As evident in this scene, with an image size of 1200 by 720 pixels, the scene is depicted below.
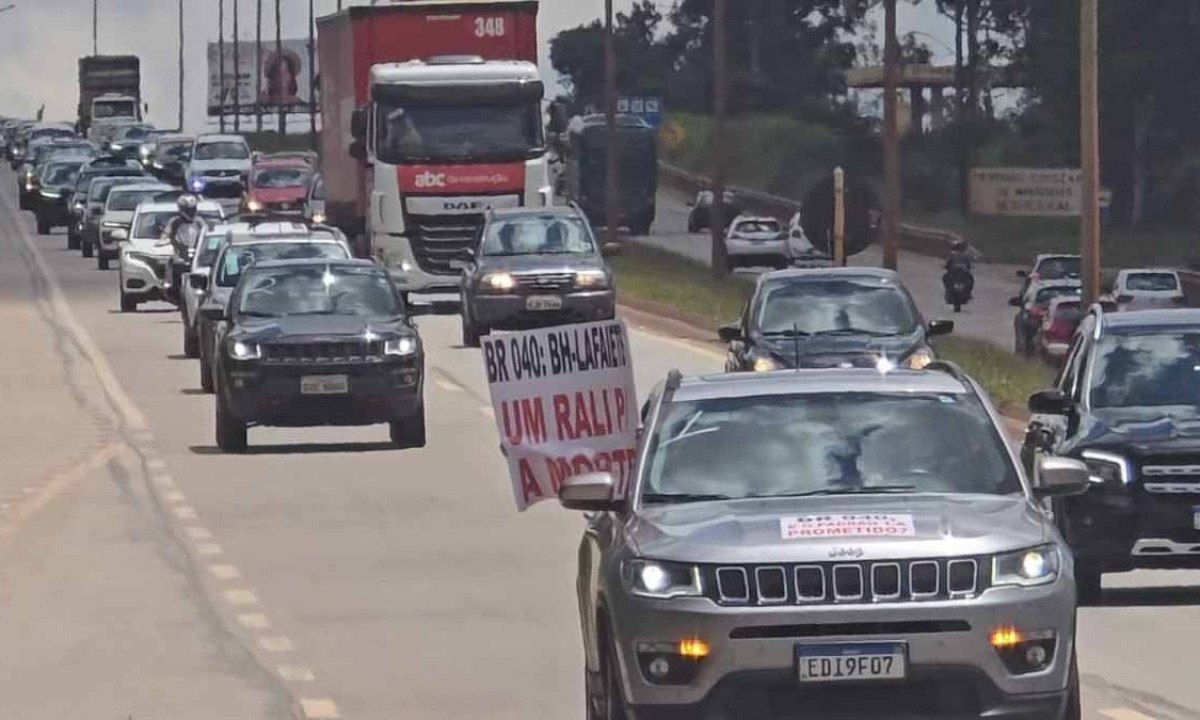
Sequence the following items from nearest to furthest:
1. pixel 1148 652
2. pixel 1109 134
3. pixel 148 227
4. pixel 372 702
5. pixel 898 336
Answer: pixel 372 702, pixel 1148 652, pixel 898 336, pixel 148 227, pixel 1109 134

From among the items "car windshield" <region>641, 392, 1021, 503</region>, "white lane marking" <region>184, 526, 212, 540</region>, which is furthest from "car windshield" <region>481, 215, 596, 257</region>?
"car windshield" <region>641, 392, 1021, 503</region>

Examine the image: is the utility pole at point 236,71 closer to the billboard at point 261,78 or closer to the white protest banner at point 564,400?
the billboard at point 261,78

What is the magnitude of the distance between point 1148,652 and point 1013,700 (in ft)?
16.5

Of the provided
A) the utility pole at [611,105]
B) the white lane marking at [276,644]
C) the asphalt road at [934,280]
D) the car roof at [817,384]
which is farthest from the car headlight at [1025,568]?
the utility pole at [611,105]

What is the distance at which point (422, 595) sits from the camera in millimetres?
18484

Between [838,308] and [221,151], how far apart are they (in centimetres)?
6654

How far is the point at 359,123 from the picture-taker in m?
50.3

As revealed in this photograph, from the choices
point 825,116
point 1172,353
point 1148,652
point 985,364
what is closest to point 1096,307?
point 1172,353

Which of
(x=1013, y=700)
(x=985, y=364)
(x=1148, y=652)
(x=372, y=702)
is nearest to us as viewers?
(x=1013, y=700)

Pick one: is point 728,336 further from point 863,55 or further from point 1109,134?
point 863,55

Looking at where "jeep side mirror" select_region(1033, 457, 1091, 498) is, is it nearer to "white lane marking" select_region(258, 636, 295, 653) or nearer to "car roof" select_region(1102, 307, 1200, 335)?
"white lane marking" select_region(258, 636, 295, 653)

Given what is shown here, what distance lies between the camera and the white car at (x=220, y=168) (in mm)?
93312

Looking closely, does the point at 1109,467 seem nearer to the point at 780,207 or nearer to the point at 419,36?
the point at 419,36

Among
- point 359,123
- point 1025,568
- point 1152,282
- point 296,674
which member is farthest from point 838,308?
point 1152,282
